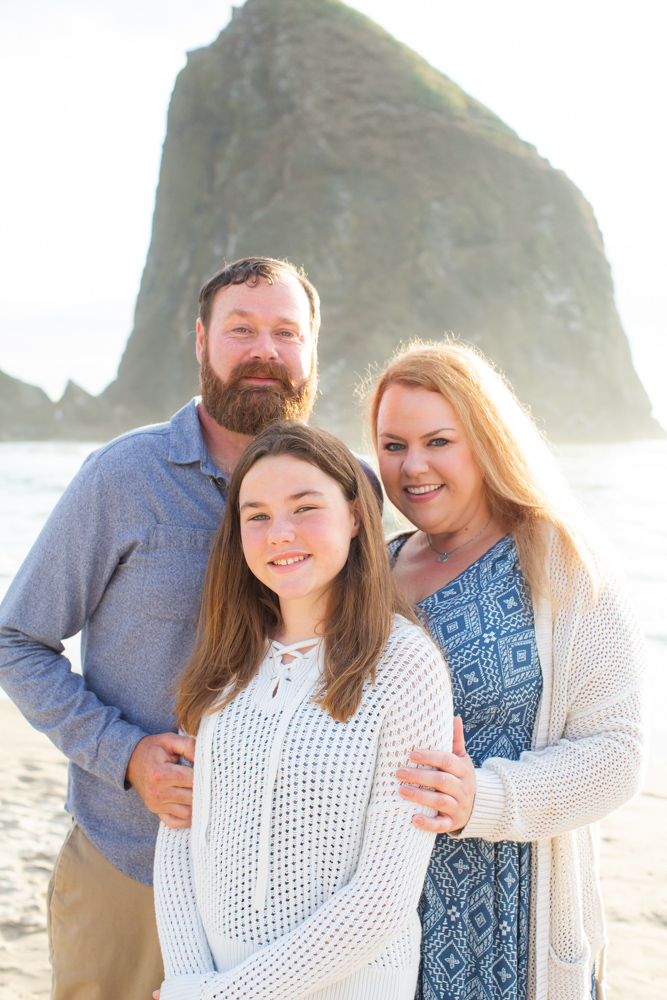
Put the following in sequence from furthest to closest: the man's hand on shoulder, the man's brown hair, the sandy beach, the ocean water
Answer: the ocean water, the sandy beach, the man's brown hair, the man's hand on shoulder

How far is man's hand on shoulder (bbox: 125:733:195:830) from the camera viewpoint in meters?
1.93

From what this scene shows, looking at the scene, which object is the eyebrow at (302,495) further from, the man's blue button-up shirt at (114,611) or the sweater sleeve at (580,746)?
the sweater sleeve at (580,746)

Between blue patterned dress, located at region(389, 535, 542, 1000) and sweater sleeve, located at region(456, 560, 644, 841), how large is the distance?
0.09m

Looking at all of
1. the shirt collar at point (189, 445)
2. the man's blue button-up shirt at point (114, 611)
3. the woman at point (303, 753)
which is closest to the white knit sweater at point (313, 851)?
the woman at point (303, 753)

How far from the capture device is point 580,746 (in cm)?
195

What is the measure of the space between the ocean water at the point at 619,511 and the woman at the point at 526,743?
21cm

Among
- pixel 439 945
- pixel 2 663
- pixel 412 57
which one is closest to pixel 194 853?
pixel 439 945

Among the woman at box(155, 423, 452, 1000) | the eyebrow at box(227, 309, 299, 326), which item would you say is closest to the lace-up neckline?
the woman at box(155, 423, 452, 1000)

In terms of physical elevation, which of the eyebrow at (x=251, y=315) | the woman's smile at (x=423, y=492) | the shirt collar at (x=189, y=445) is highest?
the eyebrow at (x=251, y=315)

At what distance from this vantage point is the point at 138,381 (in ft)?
235

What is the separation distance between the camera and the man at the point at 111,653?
2.18 metres

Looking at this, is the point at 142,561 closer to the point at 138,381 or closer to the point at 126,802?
the point at 126,802

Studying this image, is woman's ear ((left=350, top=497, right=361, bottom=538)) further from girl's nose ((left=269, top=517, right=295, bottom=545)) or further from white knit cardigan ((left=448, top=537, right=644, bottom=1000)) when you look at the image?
white knit cardigan ((left=448, top=537, right=644, bottom=1000))

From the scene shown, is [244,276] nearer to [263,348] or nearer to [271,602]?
[263,348]
